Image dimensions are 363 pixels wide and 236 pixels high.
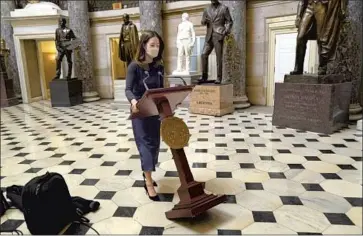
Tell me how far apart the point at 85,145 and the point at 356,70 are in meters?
4.98

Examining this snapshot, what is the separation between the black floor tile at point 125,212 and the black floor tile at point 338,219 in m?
1.46

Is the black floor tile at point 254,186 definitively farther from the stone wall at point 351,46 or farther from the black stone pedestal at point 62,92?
the black stone pedestal at point 62,92

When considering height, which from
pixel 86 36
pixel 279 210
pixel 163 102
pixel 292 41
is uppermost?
pixel 86 36

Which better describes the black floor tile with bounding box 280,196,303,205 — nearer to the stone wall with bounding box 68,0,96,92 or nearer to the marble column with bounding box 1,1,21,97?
the stone wall with bounding box 68,0,96,92

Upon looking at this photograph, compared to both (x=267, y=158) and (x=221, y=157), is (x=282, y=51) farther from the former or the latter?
(x=221, y=157)

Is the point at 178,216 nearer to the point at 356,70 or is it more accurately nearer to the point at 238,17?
the point at 356,70

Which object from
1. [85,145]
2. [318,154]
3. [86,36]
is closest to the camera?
[318,154]

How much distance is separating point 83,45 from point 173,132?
8150 mm

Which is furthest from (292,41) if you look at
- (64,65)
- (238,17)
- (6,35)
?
(6,35)

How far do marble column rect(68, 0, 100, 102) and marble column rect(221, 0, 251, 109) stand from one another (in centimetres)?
451

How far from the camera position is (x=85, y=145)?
14.0ft

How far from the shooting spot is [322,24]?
4.41 meters

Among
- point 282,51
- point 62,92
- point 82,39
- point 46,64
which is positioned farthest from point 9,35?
point 282,51

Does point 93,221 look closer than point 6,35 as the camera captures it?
Yes
